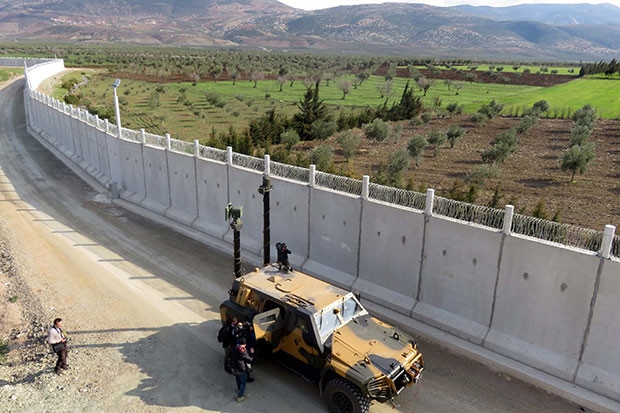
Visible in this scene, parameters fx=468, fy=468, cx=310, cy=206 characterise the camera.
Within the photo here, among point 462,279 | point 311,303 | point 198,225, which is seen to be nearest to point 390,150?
point 198,225

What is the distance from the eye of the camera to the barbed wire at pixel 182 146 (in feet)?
58.1

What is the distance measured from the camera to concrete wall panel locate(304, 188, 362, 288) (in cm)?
1268

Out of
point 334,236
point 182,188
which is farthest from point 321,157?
point 334,236

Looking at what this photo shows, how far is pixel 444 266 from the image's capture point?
1098 cm

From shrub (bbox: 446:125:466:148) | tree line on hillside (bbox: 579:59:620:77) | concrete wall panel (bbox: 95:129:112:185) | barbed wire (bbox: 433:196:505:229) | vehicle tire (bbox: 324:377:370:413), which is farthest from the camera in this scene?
tree line on hillside (bbox: 579:59:620:77)

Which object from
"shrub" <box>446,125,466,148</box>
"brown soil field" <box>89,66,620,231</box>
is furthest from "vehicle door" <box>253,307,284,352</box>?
"shrub" <box>446,125,466,148</box>

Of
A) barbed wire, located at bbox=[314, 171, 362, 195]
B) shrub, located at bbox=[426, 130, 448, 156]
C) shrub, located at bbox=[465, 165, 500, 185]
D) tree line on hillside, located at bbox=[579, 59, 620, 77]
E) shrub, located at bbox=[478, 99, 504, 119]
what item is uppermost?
tree line on hillside, located at bbox=[579, 59, 620, 77]

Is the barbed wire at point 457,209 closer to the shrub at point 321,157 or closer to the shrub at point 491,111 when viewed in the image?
the shrub at point 321,157

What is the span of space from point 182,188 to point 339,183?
762 cm

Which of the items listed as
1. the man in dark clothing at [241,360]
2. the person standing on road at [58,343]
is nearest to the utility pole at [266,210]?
the man in dark clothing at [241,360]

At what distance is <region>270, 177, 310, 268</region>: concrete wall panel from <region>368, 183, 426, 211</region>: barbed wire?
86.6 inches

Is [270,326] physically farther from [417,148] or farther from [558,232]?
[417,148]

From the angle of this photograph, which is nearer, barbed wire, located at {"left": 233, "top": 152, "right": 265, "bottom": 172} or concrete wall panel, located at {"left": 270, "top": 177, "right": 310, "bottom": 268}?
concrete wall panel, located at {"left": 270, "top": 177, "right": 310, "bottom": 268}

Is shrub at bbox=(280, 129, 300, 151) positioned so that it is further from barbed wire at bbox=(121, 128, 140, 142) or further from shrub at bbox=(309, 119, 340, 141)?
barbed wire at bbox=(121, 128, 140, 142)
